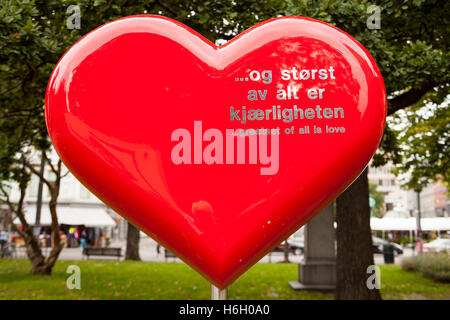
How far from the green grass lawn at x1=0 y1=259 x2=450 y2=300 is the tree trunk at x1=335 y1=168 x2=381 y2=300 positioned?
191 cm

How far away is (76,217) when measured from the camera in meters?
33.0

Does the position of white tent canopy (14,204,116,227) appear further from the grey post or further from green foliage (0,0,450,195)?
green foliage (0,0,450,195)

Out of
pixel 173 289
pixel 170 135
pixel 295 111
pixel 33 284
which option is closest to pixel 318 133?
pixel 295 111

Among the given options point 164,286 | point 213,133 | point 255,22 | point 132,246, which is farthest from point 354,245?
point 132,246

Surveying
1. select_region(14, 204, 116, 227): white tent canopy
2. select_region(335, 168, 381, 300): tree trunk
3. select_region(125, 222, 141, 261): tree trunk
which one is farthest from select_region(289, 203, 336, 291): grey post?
select_region(14, 204, 116, 227): white tent canopy

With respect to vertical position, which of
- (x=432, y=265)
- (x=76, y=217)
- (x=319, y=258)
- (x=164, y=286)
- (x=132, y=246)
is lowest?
(x=132, y=246)

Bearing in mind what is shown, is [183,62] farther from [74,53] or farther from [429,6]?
[429,6]

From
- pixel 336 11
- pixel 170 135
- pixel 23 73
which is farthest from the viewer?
pixel 23 73

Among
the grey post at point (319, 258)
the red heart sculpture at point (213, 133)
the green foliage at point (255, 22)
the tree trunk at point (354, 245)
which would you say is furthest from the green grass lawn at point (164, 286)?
the red heart sculpture at point (213, 133)

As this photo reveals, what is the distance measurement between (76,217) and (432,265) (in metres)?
27.5

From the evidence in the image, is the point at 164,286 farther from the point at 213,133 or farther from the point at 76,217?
the point at 76,217

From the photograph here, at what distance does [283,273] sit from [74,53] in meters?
12.5

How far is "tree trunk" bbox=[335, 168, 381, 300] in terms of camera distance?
305 inches

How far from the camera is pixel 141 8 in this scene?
6.42 metres
